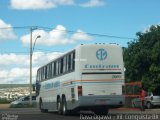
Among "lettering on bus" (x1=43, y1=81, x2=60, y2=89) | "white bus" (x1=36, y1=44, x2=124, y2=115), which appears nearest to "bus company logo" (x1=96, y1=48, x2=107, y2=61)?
"white bus" (x1=36, y1=44, x2=124, y2=115)

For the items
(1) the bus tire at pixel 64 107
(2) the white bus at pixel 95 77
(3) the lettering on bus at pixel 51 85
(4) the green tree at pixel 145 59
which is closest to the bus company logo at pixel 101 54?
(2) the white bus at pixel 95 77

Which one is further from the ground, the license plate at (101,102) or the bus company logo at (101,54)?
the bus company logo at (101,54)

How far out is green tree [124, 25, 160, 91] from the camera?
143 ft

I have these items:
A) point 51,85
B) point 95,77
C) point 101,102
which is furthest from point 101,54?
point 51,85

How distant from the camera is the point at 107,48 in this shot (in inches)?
969

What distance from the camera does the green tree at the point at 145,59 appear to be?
4366 centimetres

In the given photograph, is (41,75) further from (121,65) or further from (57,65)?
(121,65)

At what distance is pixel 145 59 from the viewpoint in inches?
1791

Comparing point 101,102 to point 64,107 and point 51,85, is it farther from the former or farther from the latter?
point 51,85

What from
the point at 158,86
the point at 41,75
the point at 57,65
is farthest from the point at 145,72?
the point at 57,65

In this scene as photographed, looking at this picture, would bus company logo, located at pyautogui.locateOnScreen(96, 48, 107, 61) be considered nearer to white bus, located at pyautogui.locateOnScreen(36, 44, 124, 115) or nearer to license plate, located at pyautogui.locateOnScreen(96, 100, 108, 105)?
white bus, located at pyautogui.locateOnScreen(36, 44, 124, 115)

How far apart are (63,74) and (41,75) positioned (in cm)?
674

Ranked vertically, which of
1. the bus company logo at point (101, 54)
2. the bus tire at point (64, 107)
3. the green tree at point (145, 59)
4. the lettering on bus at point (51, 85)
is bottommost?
the bus tire at point (64, 107)

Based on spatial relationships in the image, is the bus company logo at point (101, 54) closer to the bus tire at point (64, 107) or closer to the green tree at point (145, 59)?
the bus tire at point (64, 107)
